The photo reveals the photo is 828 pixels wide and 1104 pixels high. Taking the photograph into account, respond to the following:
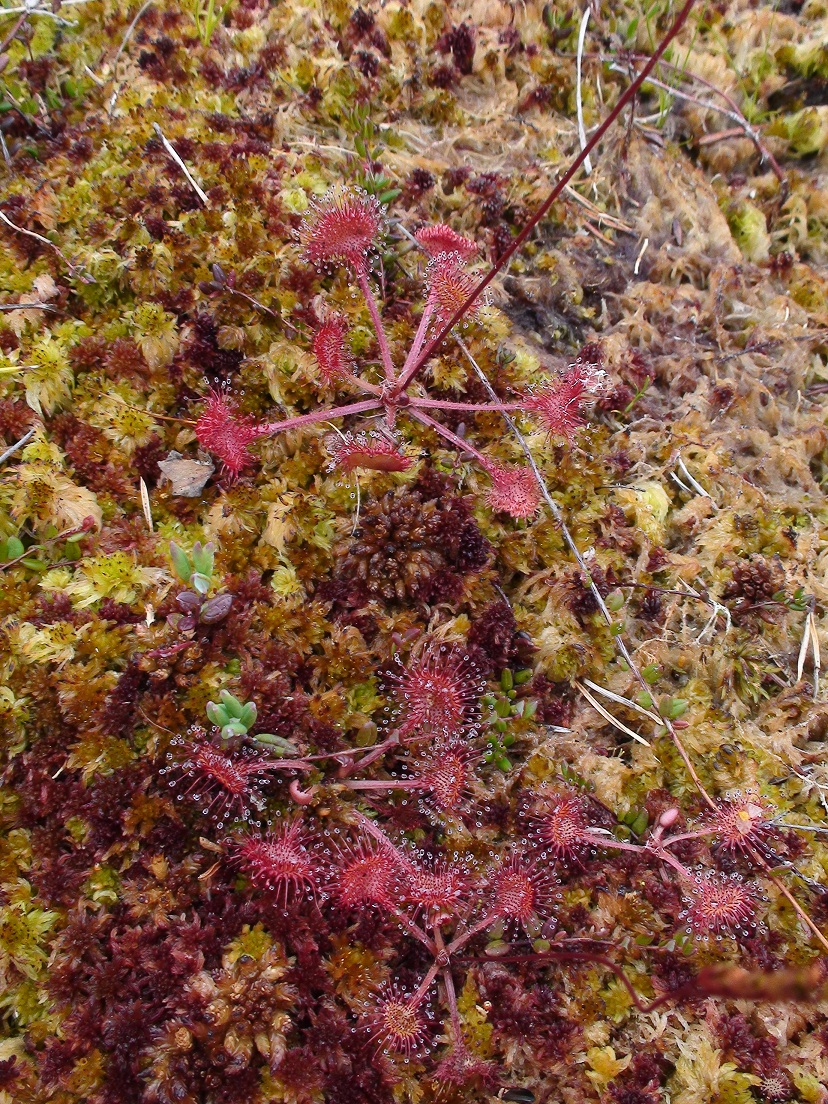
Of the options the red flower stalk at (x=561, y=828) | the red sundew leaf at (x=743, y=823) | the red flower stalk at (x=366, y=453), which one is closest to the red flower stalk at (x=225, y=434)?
the red flower stalk at (x=366, y=453)

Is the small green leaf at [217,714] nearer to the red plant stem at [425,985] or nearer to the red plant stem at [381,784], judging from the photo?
the red plant stem at [381,784]

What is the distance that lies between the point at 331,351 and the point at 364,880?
5.91 ft

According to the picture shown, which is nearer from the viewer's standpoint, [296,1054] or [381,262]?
[296,1054]

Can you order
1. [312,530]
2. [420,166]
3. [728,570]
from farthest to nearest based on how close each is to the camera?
[420,166] < [728,570] < [312,530]

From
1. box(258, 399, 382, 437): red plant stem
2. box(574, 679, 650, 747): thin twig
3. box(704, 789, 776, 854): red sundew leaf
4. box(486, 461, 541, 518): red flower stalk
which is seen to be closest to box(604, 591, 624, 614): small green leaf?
box(574, 679, 650, 747): thin twig

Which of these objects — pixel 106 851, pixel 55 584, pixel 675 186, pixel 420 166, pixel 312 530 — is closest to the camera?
pixel 106 851

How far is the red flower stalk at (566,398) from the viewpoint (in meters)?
2.90

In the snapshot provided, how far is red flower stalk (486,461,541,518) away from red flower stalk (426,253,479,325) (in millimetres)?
665

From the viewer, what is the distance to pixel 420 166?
11.4 ft

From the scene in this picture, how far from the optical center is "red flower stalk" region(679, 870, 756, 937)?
7.75 ft

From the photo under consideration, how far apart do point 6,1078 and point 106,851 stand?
608mm

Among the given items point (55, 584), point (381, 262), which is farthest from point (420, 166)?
point (55, 584)

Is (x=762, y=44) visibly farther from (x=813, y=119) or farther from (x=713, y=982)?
(x=713, y=982)

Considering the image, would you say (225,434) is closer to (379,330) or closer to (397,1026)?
(379,330)
